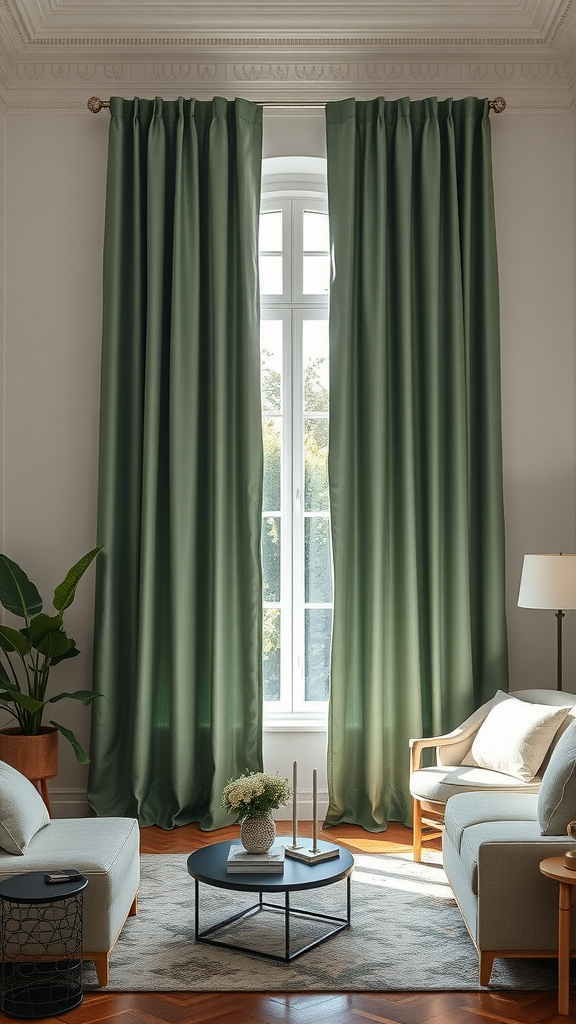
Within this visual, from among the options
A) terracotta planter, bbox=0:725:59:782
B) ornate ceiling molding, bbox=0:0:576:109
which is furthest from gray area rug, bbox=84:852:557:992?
ornate ceiling molding, bbox=0:0:576:109

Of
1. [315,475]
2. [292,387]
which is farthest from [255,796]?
[292,387]

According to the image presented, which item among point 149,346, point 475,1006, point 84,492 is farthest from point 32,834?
point 149,346

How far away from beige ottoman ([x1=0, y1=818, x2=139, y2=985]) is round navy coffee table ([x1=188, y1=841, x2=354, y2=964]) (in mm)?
230

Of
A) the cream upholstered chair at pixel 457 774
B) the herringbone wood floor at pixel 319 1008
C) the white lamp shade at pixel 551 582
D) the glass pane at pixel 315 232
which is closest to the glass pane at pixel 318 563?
the cream upholstered chair at pixel 457 774

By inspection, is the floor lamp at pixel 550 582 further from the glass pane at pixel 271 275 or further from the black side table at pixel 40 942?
the black side table at pixel 40 942

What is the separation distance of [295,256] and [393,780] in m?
2.74

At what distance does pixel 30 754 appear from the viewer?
4.30m

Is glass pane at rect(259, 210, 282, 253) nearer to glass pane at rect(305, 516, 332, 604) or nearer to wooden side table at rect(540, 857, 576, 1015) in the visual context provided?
glass pane at rect(305, 516, 332, 604)

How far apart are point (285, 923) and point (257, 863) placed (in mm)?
303

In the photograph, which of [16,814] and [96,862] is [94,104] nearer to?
[16,814]

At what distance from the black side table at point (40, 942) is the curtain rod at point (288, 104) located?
143 inches

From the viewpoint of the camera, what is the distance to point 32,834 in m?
3.15

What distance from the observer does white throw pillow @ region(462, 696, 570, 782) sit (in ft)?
12.8

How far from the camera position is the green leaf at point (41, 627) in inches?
170
